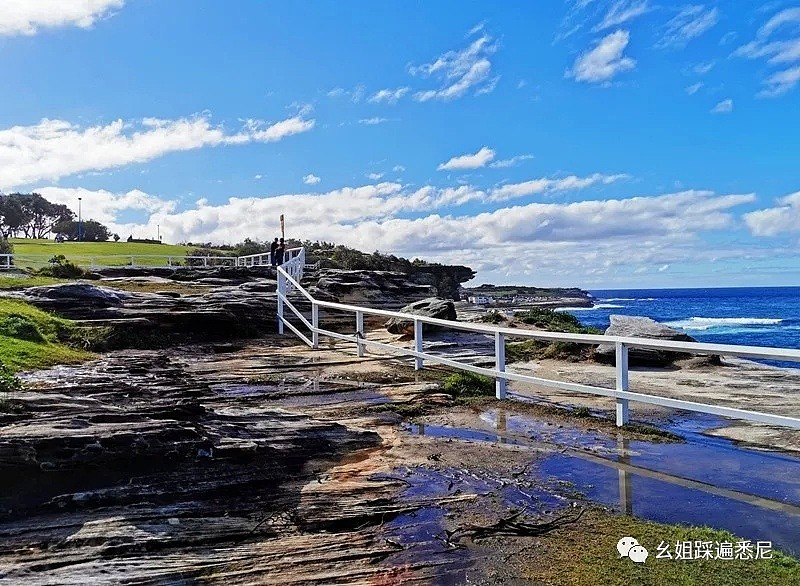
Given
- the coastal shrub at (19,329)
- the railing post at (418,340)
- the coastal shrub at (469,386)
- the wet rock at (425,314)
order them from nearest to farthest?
the coastal shrub at (469,386), the railing post at (418,340), the coastal shrub at (19,329), the wet rock at (425,314)

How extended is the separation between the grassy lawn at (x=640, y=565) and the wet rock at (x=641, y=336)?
26.3 ft

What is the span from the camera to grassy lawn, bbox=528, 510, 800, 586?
3377 millimetres

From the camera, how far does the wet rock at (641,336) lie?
12.2 metres

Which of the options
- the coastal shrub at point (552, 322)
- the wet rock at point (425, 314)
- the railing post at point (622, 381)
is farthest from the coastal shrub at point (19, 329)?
the coastal shrub at point (552, 322)

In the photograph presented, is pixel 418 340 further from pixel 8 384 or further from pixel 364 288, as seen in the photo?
pixel 364 288

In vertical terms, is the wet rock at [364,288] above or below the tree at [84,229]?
below

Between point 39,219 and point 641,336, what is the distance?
114m

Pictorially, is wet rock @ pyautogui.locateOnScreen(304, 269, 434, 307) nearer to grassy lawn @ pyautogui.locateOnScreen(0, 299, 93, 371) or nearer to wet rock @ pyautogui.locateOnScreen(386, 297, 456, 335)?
wet rock @ pyautogui.locateOnScreen(386, 297, 456, 335)

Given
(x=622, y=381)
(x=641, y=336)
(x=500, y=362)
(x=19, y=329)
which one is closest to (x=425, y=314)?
(x=641, y=336)

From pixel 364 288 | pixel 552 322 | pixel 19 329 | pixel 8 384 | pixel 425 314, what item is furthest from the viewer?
pixel 364 288

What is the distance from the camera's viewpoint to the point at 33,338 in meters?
12.0

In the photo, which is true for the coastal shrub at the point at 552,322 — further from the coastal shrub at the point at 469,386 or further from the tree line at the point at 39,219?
the tree line at the point at 39,219

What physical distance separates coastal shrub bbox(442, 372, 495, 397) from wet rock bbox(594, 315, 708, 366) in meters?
3.48

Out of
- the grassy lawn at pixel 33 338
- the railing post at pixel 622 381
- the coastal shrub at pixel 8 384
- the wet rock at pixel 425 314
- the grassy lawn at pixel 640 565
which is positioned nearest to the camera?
the grassy lawn at pixel 640 565
